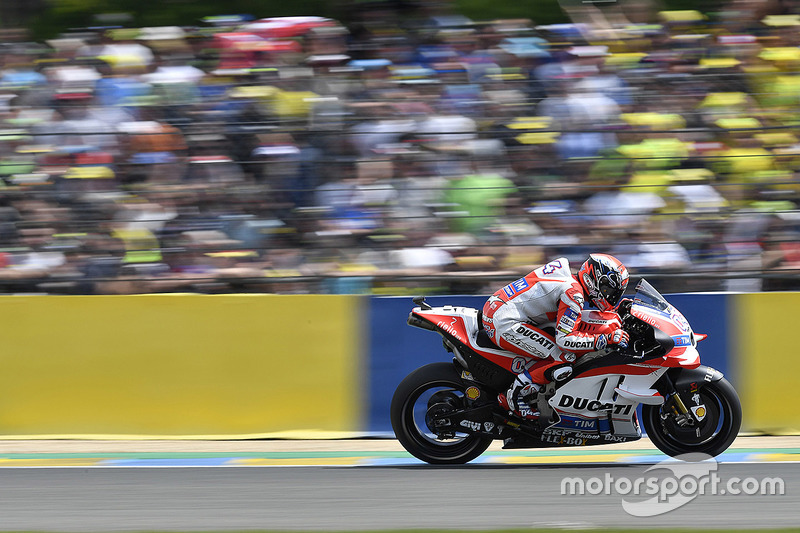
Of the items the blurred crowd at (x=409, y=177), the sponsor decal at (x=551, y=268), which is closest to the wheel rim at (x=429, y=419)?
the sponsor decal at (x=551, y=268)

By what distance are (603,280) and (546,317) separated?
439 millimetres

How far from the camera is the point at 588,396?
657cm

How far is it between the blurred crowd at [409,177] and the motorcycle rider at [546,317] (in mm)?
1418

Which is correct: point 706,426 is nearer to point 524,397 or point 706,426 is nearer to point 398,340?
point 524,397

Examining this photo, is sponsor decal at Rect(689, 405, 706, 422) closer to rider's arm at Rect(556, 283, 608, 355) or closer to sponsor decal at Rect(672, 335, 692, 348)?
sponsor decal at Rect(672, 335, 692, 348)

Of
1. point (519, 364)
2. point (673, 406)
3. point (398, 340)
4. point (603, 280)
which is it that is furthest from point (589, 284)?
point (398, 340)

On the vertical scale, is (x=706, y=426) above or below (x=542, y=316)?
below

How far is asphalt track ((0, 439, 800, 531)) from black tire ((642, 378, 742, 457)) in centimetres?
15

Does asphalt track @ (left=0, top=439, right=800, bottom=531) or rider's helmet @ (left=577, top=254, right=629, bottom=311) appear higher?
rider's helmet @ (left=577, top=254, right=629, bottom=311)

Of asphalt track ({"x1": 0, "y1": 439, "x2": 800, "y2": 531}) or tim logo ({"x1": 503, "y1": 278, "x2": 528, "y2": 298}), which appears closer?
asphalt track ({"x1": 0, "y1": 439, "x2": 800, "y2": 531})

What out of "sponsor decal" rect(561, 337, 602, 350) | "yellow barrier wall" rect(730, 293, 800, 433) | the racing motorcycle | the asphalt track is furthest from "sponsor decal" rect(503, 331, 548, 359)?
"yellow barrier wall" rect(730, 293, 800, 433)

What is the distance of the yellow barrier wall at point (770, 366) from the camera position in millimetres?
7793

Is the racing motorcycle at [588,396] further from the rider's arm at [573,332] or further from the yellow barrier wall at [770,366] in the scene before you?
the yellow barrier wall at [770,366]

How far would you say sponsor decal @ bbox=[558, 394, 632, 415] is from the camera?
6547 mm
